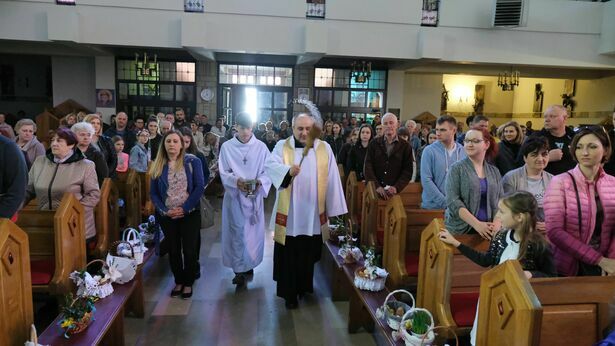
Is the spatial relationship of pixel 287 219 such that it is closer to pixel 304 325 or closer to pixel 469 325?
pixel 304 325

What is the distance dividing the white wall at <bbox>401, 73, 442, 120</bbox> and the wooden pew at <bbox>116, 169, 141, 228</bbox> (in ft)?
33.0

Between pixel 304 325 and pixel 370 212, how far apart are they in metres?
1.10

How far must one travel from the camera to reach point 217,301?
153 inches

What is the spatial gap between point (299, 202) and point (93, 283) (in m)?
1.67

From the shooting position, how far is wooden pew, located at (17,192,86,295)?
2.80 m

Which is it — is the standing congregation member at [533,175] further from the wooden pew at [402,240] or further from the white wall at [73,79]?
the white wall at [73,79]

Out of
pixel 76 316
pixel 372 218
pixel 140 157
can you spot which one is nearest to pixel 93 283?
pixel 76 316

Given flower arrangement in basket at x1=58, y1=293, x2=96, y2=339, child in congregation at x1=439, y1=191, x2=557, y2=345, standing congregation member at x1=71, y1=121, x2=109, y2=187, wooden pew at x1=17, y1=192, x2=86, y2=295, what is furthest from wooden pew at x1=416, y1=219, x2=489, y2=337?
standing congregation member at x1=71, y1=121, x2=109, y2=187

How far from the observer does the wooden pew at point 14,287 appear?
204 cm

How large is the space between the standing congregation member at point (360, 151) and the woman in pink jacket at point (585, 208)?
3390 mm

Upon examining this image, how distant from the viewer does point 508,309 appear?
177 centimetres

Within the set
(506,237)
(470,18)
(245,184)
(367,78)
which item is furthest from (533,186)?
(367,78)

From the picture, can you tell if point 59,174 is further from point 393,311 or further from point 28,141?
point 393,311

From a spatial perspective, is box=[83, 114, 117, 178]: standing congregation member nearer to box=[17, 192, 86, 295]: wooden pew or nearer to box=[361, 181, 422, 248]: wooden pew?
box=[17, 192, 86, 295]: wooden pew
